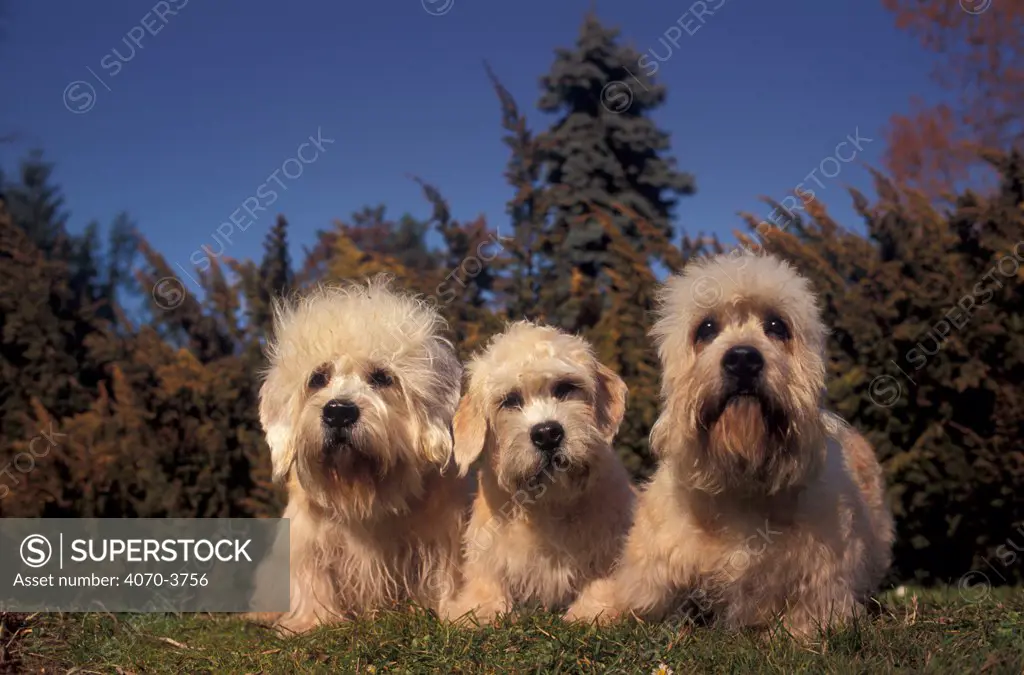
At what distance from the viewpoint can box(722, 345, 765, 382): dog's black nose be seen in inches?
137

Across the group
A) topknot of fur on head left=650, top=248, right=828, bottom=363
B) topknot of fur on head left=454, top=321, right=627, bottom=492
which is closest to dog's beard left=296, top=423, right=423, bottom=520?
topknot of fur on head left=454, top=321, right=627, bottom=492

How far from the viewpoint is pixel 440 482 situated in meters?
4.62

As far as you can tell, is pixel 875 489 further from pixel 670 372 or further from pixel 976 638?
pixel 670 372

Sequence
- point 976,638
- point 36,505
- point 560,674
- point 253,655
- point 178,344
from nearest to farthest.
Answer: point 560,674 → point 976,638 → point 253,655 → point 36,505 → point 178,344

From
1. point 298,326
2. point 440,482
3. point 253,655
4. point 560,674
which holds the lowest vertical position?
point 560,674

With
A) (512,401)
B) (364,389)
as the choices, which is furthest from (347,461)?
(512,401)

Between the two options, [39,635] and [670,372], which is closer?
[670,372]

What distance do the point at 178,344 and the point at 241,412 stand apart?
0.97m

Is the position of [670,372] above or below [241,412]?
below

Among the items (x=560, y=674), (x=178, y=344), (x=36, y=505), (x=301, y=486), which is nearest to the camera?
(x=560, y=674)

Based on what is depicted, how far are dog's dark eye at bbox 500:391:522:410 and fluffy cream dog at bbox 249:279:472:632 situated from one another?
37 cm

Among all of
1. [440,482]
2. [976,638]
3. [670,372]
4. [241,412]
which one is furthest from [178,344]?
[976,638]

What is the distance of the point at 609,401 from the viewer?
14.7 ft

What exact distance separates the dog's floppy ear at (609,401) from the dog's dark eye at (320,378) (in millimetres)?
1387
